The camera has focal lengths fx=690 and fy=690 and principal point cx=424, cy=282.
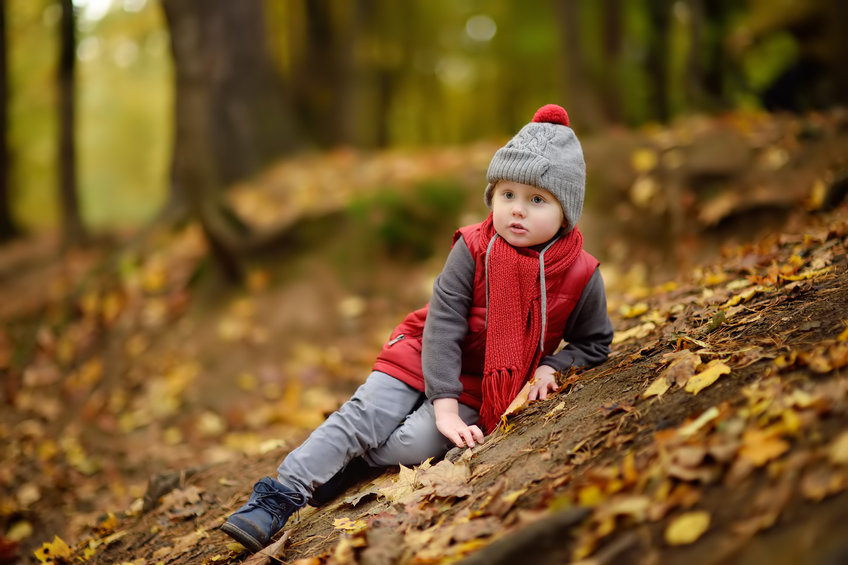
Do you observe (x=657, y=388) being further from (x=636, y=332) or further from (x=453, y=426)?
(x=636, y=332)

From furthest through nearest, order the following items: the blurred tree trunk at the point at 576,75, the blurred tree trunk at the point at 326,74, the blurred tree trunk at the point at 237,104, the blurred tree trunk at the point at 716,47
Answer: the blurred tree trunk at the point at 716,47 → the blurred tree trunk at the point at 326,74 → the blurred tree trunk at the point at 576,75 → the blurred tree trunk at the point at 237,104

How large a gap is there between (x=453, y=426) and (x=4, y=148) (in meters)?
14.0

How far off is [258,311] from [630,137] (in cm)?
421

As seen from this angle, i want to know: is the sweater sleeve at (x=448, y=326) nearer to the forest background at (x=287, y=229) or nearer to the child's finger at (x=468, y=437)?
the child's finger at (x=468, y=437)

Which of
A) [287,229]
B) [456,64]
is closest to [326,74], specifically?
[287,229]

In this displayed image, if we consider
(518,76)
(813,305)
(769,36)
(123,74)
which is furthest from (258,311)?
(123,74)

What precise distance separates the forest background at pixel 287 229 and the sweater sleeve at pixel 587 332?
0.55 meters

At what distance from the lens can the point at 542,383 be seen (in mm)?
2996

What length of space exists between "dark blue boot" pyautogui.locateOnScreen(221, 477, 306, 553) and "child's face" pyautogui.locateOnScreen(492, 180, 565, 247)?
1.39 m

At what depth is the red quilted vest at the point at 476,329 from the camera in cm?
293

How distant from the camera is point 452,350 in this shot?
2.90 m

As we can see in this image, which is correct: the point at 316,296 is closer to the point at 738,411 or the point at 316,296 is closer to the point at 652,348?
the point at 652,348

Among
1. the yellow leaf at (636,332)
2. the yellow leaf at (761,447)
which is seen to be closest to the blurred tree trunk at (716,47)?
the yellow leaf at (636,332)

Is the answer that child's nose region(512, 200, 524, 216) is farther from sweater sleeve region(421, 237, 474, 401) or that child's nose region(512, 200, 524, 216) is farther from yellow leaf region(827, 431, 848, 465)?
yellow leaf region(827, 431, 848, 465)
